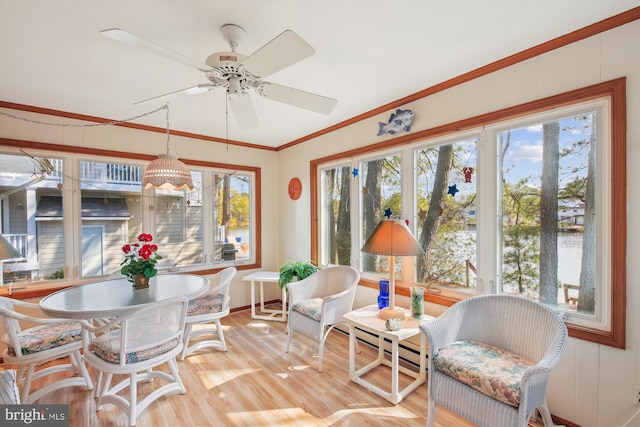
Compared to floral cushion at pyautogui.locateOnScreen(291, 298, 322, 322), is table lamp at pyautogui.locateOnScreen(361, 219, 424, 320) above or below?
above

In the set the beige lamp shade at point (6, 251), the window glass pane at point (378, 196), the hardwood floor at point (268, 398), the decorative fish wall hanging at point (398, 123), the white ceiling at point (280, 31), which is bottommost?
the hardwood floor at point (268, 398)

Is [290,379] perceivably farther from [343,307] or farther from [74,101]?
[74,101]

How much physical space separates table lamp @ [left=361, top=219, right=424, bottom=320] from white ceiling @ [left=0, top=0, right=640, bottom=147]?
4.06ft

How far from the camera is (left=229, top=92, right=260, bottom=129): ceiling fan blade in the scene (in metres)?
1.94

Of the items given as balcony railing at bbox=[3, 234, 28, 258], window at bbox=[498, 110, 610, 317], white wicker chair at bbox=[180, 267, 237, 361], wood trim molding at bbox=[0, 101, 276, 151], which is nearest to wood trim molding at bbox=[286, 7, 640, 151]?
window at bbox=[498, 110, 610, 317]

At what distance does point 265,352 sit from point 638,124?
3298 millimetres

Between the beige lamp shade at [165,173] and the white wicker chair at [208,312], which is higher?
the beige lamp shade at [165,173]

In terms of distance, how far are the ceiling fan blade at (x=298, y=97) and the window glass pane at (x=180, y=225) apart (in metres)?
2.22

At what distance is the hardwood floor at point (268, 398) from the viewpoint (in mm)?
1966

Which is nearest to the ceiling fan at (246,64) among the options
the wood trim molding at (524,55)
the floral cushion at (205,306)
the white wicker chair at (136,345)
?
the wood trim molding at (524,55)

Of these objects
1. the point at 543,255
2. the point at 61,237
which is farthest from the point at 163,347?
the point at 543,255

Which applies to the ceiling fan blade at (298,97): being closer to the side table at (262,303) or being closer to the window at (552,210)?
the window at (552,210)

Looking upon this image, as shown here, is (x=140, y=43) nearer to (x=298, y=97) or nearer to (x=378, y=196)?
(x=298, y=97)

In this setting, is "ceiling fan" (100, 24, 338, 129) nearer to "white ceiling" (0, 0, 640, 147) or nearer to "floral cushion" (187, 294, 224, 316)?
"white ceiling" (0, 0, 640, 147)
